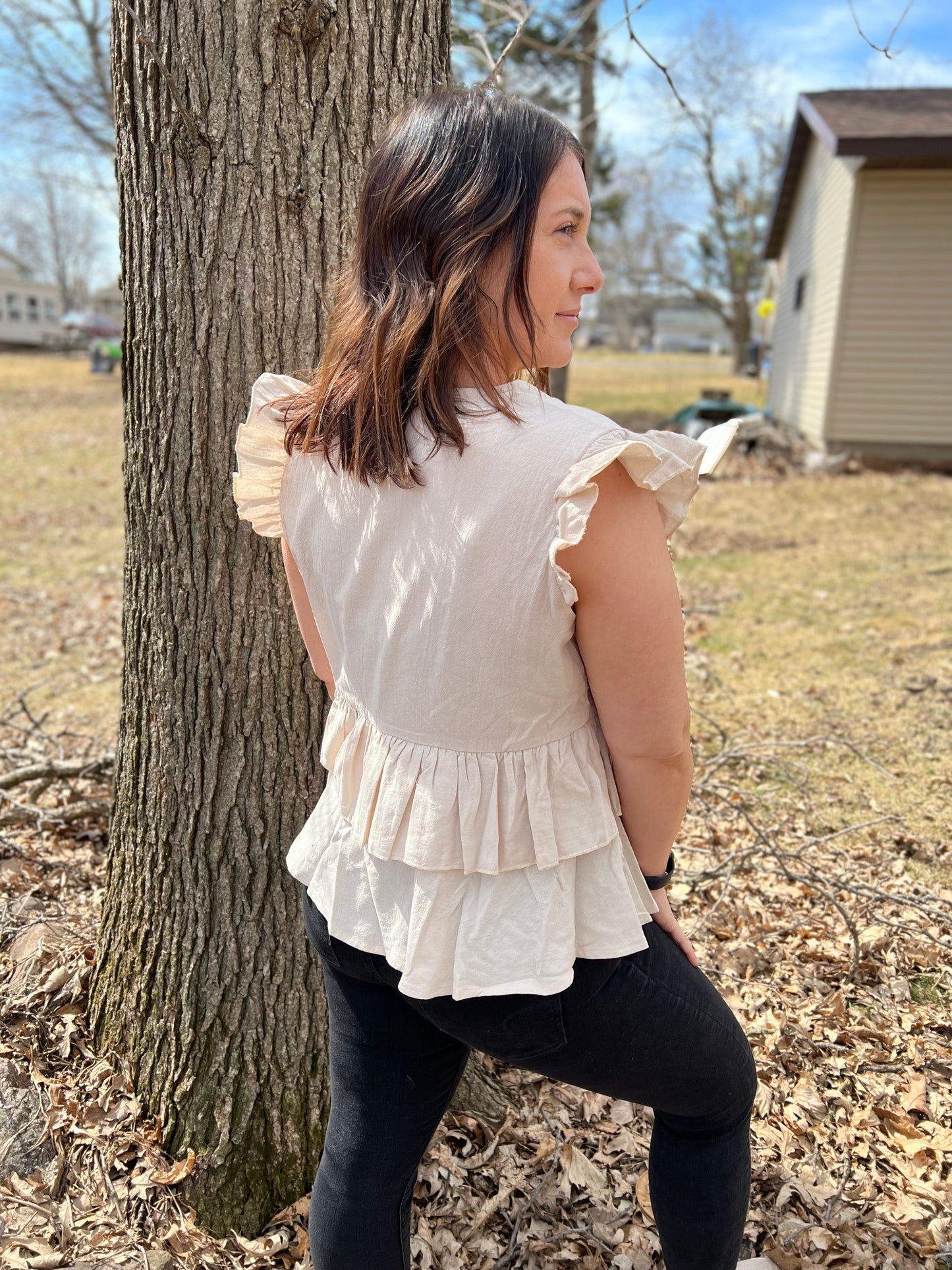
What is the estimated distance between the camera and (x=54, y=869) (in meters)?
3.07

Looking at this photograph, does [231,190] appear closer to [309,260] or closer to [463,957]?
[309,260]

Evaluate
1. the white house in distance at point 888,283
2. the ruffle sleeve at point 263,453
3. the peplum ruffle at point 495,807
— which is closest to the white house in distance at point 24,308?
the white house in distance at point 888,283

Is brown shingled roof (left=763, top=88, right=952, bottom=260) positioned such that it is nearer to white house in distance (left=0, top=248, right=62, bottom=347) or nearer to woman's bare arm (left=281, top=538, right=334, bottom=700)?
woman's bare arm (left=281, top=538, right=334, bottom=700)

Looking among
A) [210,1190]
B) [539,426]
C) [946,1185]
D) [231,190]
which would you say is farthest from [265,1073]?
[231,190]

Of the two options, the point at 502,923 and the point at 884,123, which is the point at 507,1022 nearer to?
the point at 502,923

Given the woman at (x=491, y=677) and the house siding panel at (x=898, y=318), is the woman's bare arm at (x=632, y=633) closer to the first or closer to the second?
the woman at (x=491, y=677)

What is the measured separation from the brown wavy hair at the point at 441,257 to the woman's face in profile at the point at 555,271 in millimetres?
13

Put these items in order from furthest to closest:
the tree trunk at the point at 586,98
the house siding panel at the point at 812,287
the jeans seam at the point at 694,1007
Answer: the tree trunk at the point at 586,98, the house siding panel at the point at 812,287, the jeans seam at the point at 694,1007

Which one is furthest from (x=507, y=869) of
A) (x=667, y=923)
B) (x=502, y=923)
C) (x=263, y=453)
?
(x=263, y=453)

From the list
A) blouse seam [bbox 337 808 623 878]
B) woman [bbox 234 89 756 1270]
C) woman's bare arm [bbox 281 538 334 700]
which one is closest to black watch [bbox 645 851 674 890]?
woman [bbox 234 89 756 1270]

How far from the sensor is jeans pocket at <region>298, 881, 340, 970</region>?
1.50 metres

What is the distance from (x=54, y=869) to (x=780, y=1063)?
2.27m

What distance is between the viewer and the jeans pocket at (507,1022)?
1316 millimetres

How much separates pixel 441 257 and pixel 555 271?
0.16 meters
